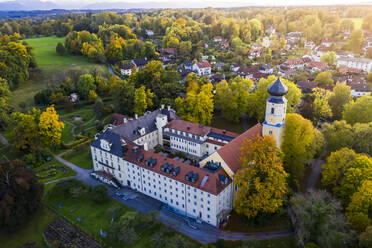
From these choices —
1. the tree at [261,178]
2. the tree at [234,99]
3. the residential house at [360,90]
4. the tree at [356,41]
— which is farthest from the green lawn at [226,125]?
the tree at [356,41]

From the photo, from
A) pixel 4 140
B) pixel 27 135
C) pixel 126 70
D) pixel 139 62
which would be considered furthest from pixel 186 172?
pixel 139 62

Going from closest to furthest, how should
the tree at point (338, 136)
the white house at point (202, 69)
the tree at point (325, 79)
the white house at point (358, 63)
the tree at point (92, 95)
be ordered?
1. the tree at point (338, 136)
2. the tree at point (92, 95)
3. the tree at point (325, 79)
4. the white house at point (358, 63)
5. the white house at point (202, 69)

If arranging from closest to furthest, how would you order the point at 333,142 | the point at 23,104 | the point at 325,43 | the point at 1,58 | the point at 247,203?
the point at 247,203 < the point at 333,142 < the point at 23,104 < the point at 1,58 < the point at 325,43

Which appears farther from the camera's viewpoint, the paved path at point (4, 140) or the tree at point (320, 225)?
the paved path at point (4, 140)

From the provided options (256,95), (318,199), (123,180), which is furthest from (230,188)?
(256,95)

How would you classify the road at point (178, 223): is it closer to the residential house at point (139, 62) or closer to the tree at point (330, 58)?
the residential house at point (139, 62)

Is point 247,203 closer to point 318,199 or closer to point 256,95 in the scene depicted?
point 318,199
